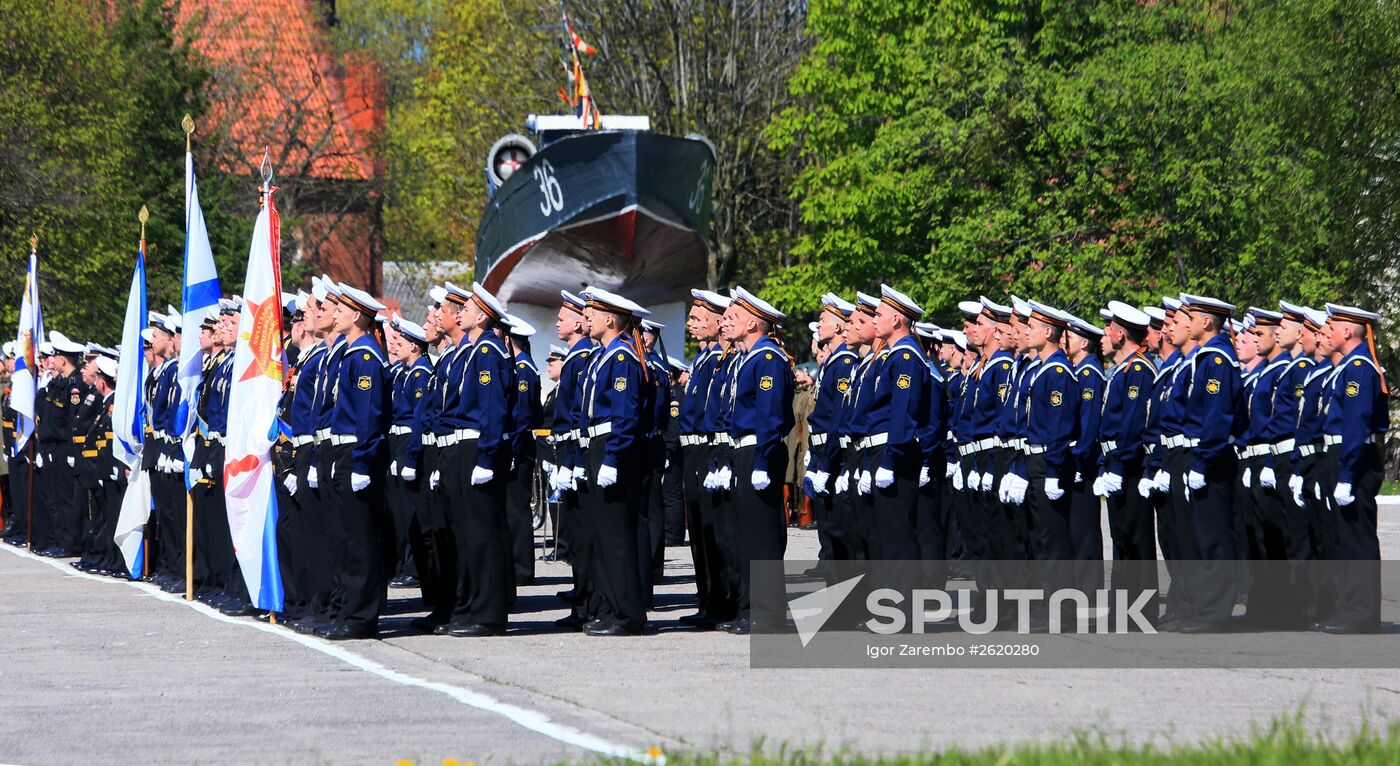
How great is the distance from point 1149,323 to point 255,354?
591 cm

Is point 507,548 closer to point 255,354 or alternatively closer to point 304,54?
point 255,354

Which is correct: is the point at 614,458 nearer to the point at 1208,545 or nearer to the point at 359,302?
the point at 359,302

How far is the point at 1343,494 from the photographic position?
11.8m

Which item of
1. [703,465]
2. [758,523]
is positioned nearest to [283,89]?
[703,465]

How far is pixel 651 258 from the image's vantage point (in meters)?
28.0

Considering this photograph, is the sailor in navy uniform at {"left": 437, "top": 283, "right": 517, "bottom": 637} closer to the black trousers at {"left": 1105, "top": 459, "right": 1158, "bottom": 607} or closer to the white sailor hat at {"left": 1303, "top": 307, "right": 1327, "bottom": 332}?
the black trousers at {"left": 1105, "top": 459, "right": 1158, "bottom": 607}

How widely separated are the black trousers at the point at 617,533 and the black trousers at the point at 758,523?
615 millimetres

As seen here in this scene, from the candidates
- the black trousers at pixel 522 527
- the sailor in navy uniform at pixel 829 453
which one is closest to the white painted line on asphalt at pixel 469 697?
the black trousers at pixel 522 527

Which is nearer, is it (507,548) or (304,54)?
(507,548)

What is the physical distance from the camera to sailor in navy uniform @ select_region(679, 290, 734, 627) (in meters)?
12.3

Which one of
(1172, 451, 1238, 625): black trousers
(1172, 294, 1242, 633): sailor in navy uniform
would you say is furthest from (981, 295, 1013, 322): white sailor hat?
(1172, 451, 1238, 625): black trousers

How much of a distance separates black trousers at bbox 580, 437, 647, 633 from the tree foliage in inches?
859

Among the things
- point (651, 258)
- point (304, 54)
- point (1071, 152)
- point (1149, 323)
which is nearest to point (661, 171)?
point (651, 258)

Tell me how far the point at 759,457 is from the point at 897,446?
0.80 m
